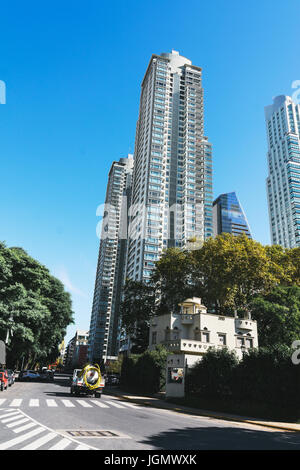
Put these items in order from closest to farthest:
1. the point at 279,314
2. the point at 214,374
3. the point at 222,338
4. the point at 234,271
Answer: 1. the point at 214,374
2. the point at 222,338
3. the point at 279,314
4. the point at 234,271

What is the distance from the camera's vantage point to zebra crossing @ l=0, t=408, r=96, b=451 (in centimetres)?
817

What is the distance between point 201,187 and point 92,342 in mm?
83319

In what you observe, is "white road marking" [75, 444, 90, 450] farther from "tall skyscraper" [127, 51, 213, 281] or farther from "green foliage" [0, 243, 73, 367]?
"tall skyscraper" [127, 51, 213, 281]

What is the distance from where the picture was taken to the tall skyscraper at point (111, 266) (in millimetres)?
139375

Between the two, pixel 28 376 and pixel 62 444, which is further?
pixel 28 376

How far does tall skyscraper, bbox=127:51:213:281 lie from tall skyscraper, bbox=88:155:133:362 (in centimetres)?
4031

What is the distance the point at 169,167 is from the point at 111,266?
61.2 metres

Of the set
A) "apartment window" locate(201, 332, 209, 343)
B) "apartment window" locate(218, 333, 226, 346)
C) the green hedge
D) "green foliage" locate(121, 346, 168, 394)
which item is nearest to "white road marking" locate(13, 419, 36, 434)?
the green hedge

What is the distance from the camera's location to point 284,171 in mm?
144375

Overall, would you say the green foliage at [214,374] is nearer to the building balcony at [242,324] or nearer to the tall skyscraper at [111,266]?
the building balcony at [242,324]

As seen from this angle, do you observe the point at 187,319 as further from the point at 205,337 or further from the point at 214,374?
the point at 214,374

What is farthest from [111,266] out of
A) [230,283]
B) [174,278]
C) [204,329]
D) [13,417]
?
[13,417]

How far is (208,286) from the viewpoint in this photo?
48312 millimetres

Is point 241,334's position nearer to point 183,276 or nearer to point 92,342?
point 183,276
